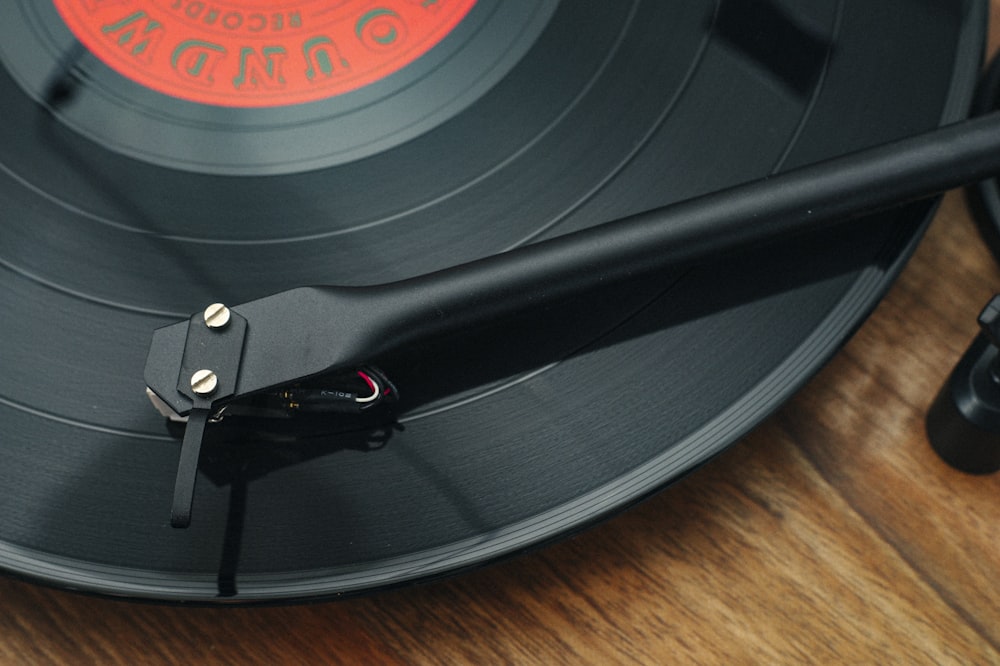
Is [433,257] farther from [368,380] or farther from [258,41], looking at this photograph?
[258,41]

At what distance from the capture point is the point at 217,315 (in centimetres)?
49

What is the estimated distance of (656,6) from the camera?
0.63 m

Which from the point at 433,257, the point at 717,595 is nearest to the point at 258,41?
the point at 433,257

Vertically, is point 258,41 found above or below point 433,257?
above

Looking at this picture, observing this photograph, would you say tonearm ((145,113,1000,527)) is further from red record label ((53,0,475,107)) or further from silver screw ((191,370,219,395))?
red record label ((53,0,475,107))

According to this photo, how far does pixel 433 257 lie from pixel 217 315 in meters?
0.13

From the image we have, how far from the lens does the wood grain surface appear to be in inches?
21.3

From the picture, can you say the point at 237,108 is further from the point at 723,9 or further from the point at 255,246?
the point at 723,9

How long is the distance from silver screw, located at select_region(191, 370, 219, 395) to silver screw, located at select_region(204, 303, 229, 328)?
0.9 inches

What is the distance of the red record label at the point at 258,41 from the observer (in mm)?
658

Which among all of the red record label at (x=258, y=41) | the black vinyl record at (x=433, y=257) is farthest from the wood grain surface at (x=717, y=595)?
the red record label at (x=258, y=41)

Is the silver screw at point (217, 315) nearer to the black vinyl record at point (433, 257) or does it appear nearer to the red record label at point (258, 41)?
the black vinyl record at point (433, 257)

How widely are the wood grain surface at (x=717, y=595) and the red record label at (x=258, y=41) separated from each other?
1.02ft

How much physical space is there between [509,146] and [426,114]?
0.18 feet
